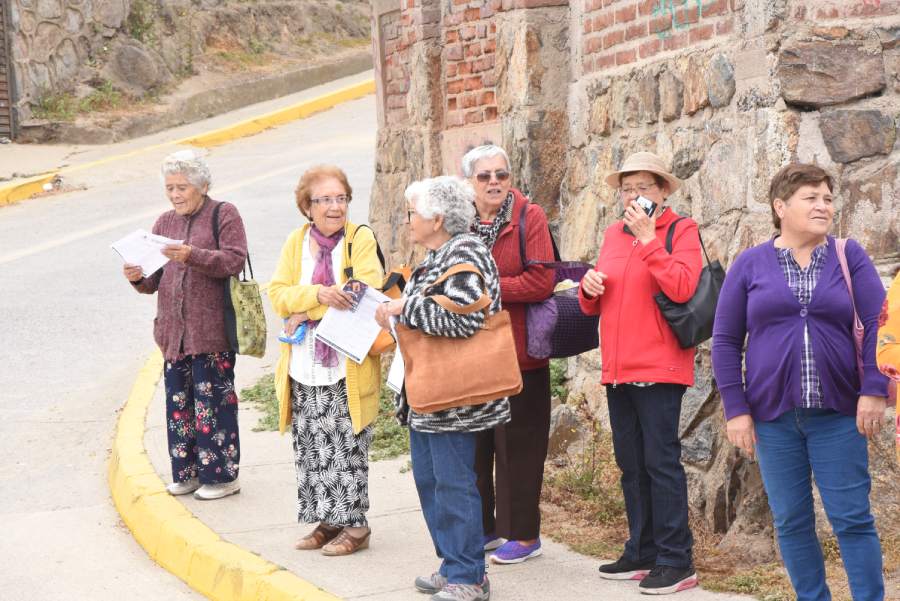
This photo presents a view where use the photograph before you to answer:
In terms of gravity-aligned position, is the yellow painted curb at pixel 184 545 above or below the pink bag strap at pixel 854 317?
below

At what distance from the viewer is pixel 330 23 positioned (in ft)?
92.9

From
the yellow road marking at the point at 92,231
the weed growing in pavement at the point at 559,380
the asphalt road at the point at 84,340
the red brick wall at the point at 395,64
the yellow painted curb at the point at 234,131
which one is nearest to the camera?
the asphalt road at the point at 84,340

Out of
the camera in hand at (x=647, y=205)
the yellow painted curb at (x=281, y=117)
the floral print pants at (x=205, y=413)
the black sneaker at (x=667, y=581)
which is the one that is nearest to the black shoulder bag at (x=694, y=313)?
the camera in hand at (x=647, y=205)

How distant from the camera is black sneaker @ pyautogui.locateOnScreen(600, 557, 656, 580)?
511 centimetres

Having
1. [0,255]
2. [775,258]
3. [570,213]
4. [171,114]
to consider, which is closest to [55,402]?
[570,213]

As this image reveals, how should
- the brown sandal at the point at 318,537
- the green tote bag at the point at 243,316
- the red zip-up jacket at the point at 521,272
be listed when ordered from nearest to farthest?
the red zip-up jacket at the point at 521,272
the brown sandal at the point at 318,537
the green tote bag at the point at 243,316

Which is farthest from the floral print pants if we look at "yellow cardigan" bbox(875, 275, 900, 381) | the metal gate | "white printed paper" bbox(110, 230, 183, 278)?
the metal gate

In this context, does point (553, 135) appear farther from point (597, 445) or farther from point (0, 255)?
point (0, 255)

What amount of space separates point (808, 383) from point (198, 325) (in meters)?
3.31

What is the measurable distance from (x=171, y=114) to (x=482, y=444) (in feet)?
59.9

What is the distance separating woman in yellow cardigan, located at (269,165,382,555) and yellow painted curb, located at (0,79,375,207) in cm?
1262

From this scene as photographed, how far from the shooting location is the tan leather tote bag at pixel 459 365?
187 inches

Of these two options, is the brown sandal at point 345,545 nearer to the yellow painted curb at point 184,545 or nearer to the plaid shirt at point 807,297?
the yellow painted curb at point 184,545

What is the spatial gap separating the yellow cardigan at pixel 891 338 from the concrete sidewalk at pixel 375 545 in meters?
1.36
